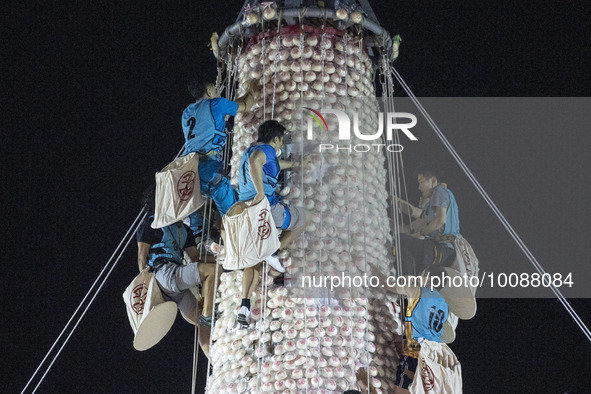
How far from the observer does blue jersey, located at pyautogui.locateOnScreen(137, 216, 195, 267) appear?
24.2 ft

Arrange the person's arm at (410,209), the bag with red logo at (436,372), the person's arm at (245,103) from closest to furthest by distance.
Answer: the bag with red logo at (436,372), the person's arm at (245,103), the person's arm at (410,209)

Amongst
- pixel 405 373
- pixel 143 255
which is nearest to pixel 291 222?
pixel 143 255

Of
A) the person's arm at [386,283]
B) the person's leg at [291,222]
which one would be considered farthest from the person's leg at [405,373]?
the person's leg at [291,222]

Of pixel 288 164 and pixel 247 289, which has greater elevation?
pixel 288 164

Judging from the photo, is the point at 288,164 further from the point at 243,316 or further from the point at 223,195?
the point at 243,316

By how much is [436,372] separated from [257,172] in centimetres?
228

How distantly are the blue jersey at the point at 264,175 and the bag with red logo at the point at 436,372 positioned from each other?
185 centimetres

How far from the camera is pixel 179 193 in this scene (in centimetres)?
727

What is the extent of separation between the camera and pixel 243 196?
22.6 feet

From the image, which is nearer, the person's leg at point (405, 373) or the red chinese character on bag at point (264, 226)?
the red chinese character on bag at point (264, 226)

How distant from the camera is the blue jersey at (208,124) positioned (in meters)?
7.44

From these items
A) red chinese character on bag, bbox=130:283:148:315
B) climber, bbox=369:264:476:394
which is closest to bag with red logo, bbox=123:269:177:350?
red chinese character on bag, bbox=130:283:148:315

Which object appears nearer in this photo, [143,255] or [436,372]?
[436,372]

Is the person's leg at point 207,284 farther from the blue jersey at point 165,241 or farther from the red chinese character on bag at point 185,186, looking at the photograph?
the red chinese character on bag at point 185,186
